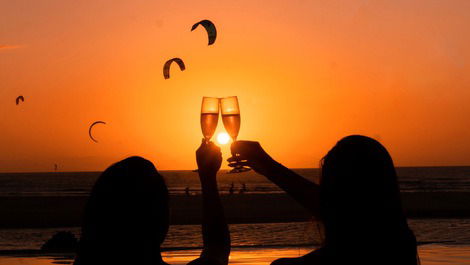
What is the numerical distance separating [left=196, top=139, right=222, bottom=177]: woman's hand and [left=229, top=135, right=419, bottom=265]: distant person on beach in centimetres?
69

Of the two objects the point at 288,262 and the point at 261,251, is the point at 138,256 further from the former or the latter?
the point at 261,251

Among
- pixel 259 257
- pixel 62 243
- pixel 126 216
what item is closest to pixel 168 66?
pixel 259 257

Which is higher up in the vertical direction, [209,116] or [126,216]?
[209,116]

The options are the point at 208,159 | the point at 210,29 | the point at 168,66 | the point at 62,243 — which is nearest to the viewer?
the point at 208,159

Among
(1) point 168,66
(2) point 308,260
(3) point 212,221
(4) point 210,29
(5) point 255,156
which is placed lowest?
(2) point 308,260

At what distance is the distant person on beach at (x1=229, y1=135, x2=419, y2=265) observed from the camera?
8.77 feet

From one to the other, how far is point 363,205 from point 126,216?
0.89 m

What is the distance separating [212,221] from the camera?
9.90 ft

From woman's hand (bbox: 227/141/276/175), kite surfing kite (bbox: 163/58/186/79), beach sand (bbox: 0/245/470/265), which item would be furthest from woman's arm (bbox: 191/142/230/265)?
beach sand (bbox: 0/245/470/265)

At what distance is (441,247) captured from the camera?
647 inches

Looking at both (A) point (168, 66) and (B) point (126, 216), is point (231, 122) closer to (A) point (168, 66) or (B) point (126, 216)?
(B) point (126, 216)

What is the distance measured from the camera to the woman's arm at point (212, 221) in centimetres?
292

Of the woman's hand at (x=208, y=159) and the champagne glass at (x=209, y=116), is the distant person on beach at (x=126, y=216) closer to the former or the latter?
the woman's hand at (x=208, y=159)

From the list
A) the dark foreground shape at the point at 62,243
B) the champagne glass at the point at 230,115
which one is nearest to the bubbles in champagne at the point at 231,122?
the champagne glass at the point at 230,115
